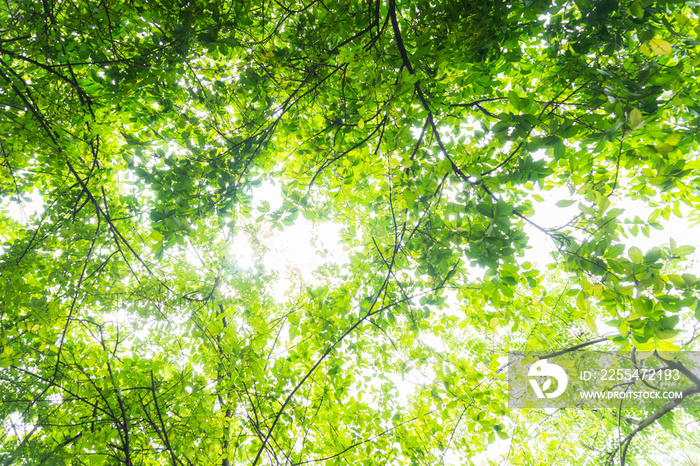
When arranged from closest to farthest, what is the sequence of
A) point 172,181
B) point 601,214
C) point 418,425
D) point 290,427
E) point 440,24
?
point 601,214 → point 440,24 → point 172,181 → point 418,425 → point 290,427

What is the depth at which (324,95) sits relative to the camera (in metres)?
2.12

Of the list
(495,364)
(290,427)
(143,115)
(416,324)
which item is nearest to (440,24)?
(416,324)

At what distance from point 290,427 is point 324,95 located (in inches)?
117

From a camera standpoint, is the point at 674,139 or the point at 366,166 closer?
the point at 674,139

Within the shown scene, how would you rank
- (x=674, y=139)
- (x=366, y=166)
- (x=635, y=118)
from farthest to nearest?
(x=366, y=166) → (x=674, y=139) → (x=635, y=118)

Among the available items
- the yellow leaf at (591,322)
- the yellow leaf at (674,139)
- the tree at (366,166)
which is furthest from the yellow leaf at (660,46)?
the yellow leaf at (591,322)

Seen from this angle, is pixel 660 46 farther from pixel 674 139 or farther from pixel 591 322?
pixel 591 322

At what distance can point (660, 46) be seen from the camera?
1.13 meters

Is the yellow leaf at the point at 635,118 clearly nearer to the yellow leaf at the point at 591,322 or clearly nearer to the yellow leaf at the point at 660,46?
the yellow leaf at the point at 660,46

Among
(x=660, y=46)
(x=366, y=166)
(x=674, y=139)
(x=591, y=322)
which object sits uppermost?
(x=366, y=166)

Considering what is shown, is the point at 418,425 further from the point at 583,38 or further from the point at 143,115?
the point at 143,115

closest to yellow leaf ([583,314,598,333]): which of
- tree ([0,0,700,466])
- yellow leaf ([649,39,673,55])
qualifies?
tree ([0,0,700,466])

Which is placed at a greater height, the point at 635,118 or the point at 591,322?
the point at 635,118

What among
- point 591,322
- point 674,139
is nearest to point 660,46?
point 674,139
